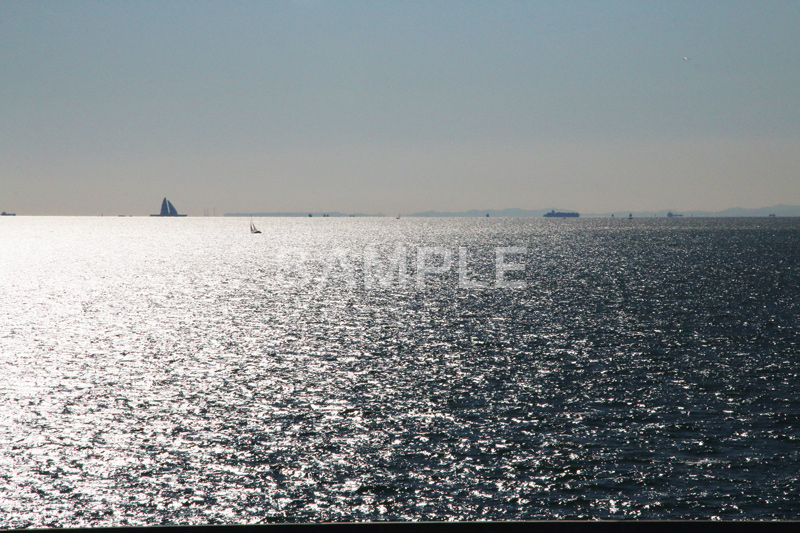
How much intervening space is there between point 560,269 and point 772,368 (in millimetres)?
102926

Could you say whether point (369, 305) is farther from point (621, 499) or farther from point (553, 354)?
point (621, 499)

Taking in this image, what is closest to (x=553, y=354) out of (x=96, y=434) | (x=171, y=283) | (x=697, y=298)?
(x=96, y=434)

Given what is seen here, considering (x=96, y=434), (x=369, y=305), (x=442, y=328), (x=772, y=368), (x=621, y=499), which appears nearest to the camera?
(x=621, y=499)

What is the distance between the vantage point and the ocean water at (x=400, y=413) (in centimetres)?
2412

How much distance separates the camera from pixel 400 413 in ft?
118

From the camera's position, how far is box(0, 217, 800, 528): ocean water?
24.1 m

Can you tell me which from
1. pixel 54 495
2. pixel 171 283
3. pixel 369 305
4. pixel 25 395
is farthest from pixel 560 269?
pixel 54 495

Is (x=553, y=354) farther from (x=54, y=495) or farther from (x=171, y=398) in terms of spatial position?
(x=54, y=495)

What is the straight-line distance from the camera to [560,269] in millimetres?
148500

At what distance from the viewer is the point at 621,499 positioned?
78.4ft

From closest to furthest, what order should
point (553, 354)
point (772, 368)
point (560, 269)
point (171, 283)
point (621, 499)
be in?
point (621, 499)
point (772, 368)
point (553, 354)
point (171, 283)
point (560, 269)

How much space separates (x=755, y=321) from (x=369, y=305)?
156ft

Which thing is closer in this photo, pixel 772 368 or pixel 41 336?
pixel 772 368

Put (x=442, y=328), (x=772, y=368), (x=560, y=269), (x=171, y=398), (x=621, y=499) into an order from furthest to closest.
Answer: (x=560, y=269) → (x=442, y=328) → (x=772, y=368) → (x=171, y=398) → (x=621, y=499)
